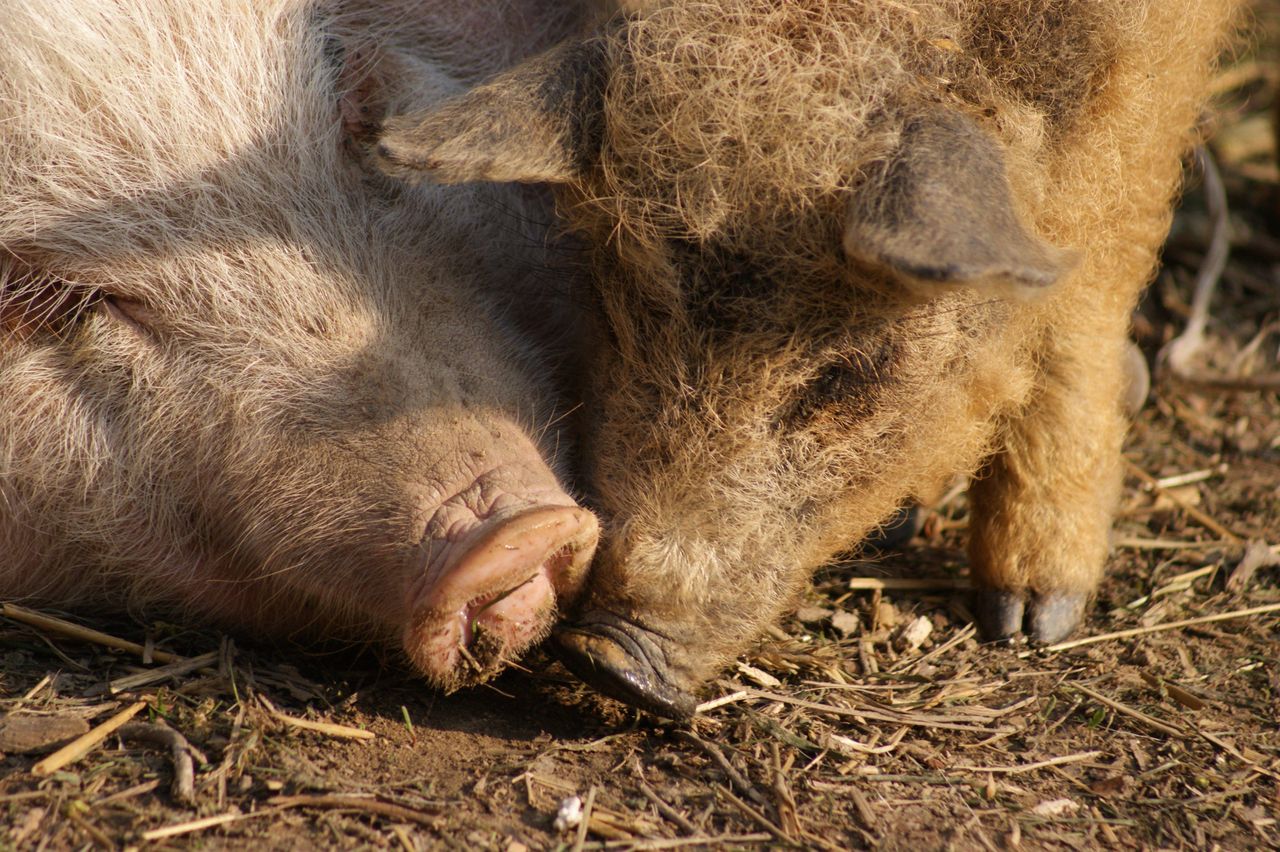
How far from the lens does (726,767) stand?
261 cm

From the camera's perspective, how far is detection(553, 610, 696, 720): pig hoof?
257 centimetres

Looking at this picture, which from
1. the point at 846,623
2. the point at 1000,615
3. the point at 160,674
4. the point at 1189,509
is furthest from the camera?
the point at 1189,509

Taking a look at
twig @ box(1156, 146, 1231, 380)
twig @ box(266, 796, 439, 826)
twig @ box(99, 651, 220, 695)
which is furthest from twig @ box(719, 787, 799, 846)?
twig @ box(1156, 146, 1231, 380)

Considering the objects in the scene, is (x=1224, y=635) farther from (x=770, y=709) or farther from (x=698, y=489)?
(x=698, y=489)

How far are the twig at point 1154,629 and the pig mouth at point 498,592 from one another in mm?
1408

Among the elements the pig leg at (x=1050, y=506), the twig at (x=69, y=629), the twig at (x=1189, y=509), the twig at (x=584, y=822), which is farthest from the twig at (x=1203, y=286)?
the twig at (x=69, y=629)

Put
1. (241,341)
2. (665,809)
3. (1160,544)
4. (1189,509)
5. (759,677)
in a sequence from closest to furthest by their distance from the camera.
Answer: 1. (665,809)
2. (241,341)
3. (759,677)
4. (1160,544)
5. (1189,509)

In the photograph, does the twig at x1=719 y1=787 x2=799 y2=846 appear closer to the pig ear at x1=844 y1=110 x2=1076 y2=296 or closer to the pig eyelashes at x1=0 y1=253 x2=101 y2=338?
the pig ear at x1=844 y1=110 x2=1076 y2=296

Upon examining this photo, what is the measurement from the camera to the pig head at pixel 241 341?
2.70 meters

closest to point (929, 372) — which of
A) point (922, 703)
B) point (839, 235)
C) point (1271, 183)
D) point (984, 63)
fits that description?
point (839, 235)

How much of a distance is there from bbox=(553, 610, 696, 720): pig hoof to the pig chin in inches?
3.0

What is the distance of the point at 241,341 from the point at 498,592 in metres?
0.88

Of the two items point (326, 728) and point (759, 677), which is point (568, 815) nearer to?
point (326, 728)

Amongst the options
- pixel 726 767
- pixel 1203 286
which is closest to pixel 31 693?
pixel 726 767
